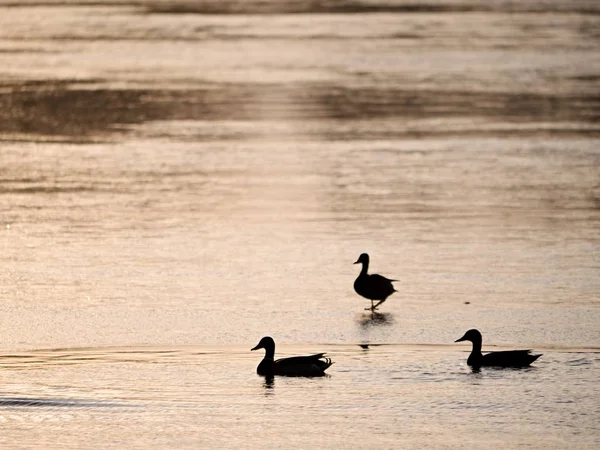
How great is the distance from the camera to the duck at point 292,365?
11.4 metres

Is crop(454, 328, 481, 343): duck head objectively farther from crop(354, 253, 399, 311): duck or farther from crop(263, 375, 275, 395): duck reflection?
crop(354, 253, 399, 311): duck

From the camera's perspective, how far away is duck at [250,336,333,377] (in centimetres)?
1136

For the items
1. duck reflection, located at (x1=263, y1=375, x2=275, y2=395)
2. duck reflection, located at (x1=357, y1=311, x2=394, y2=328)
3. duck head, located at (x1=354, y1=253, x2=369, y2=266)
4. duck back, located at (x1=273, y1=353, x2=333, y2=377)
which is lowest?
duck reflection, located at (x1=263, y1=375, x2=275, y2=395)

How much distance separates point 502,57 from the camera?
33219mm

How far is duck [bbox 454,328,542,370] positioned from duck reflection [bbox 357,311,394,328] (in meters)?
1.67

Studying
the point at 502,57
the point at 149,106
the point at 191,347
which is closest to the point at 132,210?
the point at 191,347

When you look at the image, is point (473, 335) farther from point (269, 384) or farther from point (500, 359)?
point (269, 384)

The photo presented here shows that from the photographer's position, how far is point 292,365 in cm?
1149

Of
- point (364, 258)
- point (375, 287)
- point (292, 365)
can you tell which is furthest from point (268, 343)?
point (364, 258)

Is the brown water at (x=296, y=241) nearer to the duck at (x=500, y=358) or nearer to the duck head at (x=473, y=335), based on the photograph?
the duck at (x=500, y=358)

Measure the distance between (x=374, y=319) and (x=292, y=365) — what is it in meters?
2.26

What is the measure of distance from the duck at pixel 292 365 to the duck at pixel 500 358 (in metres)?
1.16

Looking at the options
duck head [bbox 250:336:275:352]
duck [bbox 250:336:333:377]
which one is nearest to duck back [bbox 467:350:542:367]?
duck [bbox 250:336:333:377]

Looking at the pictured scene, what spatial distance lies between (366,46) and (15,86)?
924 centimetres
